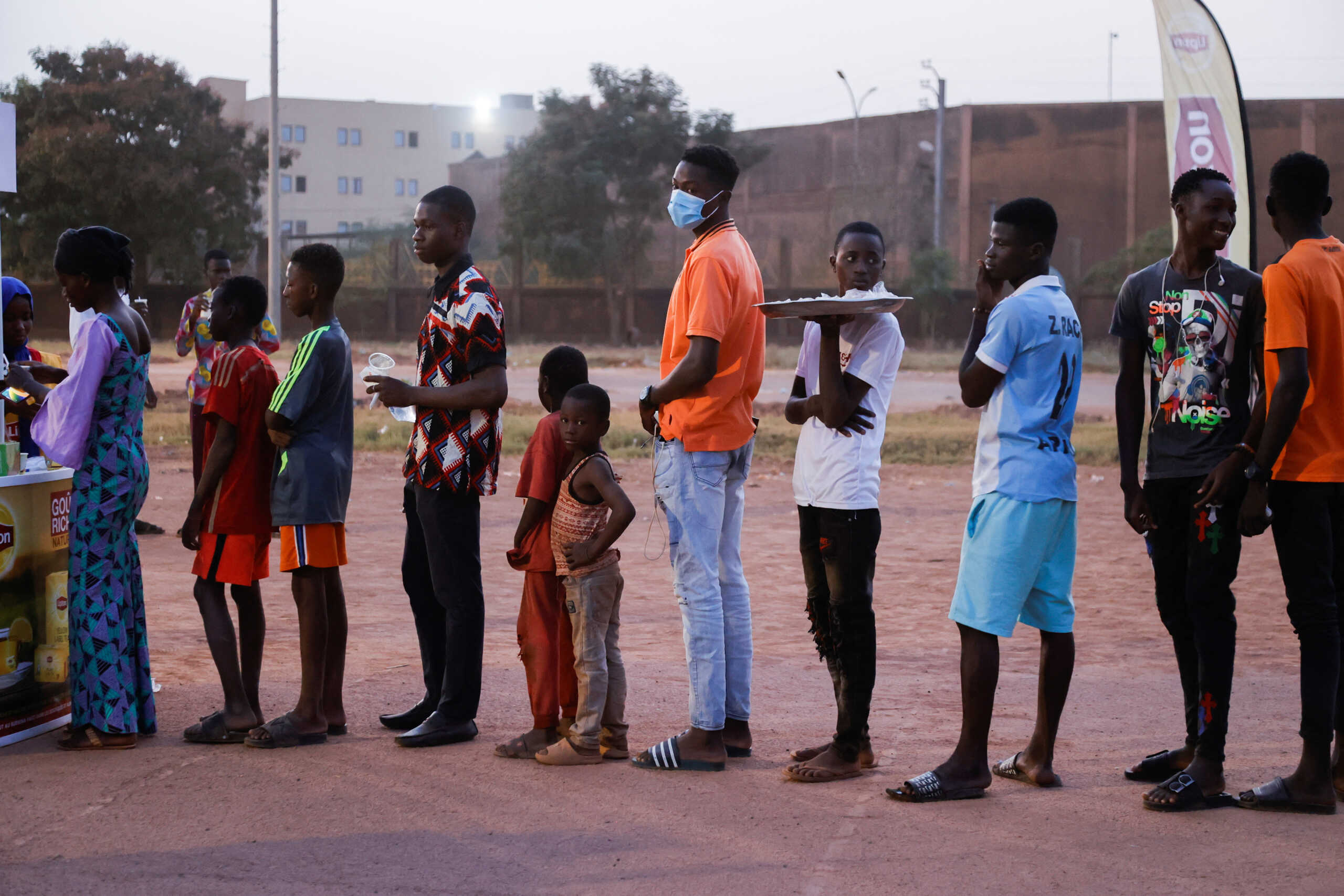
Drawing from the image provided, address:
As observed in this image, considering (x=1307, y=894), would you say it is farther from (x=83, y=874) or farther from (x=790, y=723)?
(x=83, y=874)

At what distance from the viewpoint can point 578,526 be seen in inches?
184

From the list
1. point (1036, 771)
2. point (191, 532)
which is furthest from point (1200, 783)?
point (191, 532)

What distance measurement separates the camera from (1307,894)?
3484 millimetres

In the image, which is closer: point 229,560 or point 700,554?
point 700,554

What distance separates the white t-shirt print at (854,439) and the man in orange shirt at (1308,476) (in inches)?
47.2

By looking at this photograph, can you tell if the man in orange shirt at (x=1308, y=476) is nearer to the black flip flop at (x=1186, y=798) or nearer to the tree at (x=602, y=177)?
the black flip flop at (x=1186, y=798)

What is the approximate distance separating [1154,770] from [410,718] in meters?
2.80

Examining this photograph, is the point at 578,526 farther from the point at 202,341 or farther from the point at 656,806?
the point at 202,341

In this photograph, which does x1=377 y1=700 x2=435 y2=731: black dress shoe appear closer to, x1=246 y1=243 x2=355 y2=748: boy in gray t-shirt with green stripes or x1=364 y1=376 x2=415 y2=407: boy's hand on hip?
x1=246 y1=243 x2=355 y2=748: boy in gray t-shirt with green stripes

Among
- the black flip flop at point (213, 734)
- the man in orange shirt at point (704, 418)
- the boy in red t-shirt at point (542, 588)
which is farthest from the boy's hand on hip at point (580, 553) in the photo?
the black flip flop at point (213, 734)

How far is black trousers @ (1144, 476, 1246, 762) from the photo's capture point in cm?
423

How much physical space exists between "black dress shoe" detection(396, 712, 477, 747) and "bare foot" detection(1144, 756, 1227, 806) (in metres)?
2.44

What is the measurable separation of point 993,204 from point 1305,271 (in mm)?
42639

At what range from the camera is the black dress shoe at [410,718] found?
16.9 feet
